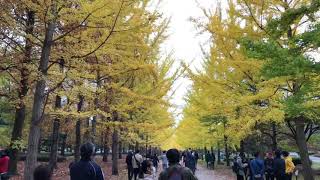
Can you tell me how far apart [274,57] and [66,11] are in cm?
520

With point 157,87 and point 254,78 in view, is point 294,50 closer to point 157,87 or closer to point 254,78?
point 254,78

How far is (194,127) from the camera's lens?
34.4m

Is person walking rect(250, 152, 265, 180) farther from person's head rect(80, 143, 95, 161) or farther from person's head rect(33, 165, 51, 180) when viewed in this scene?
person's head rect(33, 165, 51, 180)

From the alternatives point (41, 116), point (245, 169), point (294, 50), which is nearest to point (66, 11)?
point (41, 116)

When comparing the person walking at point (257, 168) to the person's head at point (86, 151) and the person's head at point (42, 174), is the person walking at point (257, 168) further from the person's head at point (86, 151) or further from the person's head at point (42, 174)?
the person's head at point (42, 174)

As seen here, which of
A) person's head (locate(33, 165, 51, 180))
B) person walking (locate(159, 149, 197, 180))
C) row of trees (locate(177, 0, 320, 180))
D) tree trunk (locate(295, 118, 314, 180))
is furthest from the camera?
tree trunk (locate(295, 118, 314, 180))

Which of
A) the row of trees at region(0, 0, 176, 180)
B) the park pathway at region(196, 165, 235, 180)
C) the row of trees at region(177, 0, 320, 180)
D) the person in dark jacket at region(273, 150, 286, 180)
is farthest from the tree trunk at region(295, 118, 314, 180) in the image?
the park pathway at region(196, 165, 235, 180)

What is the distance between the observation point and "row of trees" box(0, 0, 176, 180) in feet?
27.8

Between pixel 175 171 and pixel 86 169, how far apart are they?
1200mm

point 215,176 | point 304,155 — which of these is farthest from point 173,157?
point 215,176

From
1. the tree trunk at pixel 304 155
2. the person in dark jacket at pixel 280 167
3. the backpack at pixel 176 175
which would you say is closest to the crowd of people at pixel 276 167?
the person in dark jacket at pixel 280 167

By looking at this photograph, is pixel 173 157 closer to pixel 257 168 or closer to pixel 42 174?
pixel 42 174

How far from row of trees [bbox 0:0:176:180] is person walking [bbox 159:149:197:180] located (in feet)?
13.4

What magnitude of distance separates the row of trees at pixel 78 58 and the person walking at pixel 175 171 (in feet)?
13.4
